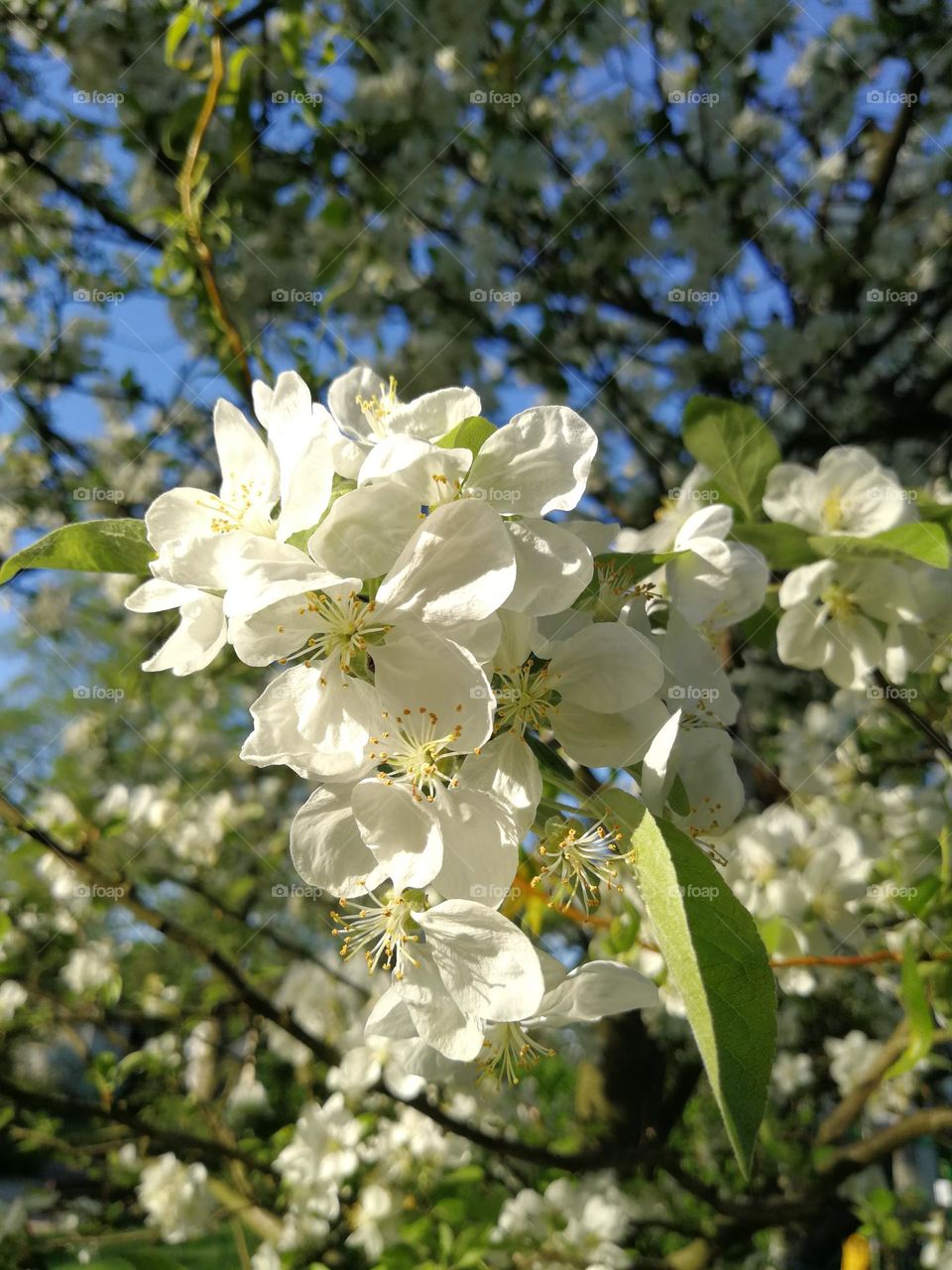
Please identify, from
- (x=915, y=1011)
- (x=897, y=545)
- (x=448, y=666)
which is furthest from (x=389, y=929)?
(x=915, y=1011)

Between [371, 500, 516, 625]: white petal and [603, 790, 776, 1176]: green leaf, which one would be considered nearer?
[603, 790, 776, 1176]: green leaf

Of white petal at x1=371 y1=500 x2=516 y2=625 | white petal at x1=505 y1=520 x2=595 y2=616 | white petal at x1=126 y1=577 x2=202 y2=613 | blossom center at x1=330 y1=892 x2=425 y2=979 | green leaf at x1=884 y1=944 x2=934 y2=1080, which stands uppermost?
white petal at x1=371 y1=500 x2=516 y2=625

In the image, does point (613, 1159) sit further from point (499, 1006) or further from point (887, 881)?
point (499, 1006)

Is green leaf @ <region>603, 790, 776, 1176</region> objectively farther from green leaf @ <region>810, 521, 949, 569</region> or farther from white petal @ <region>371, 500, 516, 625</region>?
green leaf @ <region>810, 521, 949, 569</region>

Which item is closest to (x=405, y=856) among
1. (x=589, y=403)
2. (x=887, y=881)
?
(x=887, y=881)

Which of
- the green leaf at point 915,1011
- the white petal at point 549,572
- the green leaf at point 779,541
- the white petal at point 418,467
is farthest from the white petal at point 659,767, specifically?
the green leaf at point 915,1011

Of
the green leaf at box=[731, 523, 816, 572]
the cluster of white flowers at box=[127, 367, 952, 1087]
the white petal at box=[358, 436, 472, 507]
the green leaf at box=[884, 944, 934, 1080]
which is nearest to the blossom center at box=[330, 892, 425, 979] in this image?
the cluster of white flowers at box=[127, 367, 952, 1087]
